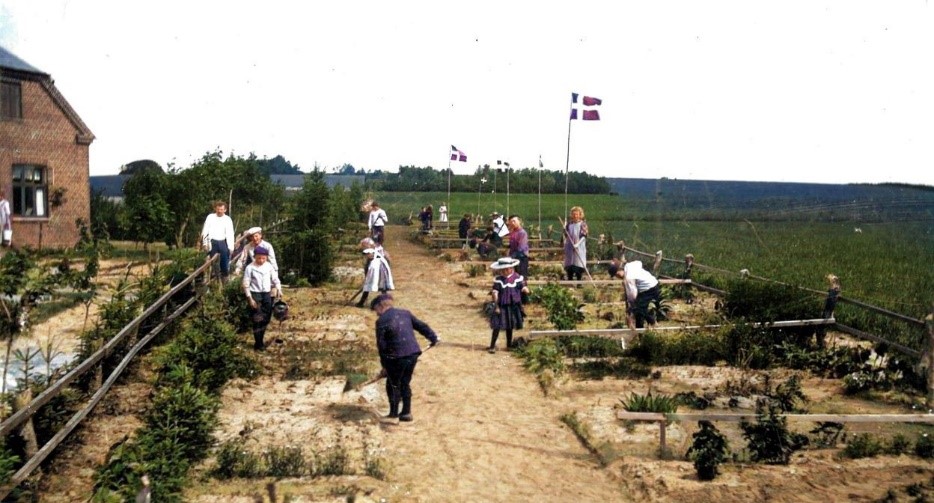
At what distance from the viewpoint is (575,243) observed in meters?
17.6

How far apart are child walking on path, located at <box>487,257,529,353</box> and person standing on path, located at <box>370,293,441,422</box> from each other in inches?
130

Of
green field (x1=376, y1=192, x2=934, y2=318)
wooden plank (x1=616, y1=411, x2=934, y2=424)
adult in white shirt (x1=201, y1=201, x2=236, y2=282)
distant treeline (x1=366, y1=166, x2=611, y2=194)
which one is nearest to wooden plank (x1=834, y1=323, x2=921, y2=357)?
green field (x1=376, y1=192, x2=934, y2=318)

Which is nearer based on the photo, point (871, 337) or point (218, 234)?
point (871, 337)

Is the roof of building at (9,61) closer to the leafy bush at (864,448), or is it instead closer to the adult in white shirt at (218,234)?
the adult in white shirt at (218,234)

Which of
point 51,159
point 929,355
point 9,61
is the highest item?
point 9,61

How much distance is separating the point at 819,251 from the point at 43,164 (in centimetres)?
2221

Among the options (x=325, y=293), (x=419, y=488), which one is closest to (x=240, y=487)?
(x=419, y=488)

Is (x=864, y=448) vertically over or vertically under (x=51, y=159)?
under

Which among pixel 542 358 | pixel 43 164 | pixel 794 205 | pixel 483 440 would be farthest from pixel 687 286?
pixel 794 205

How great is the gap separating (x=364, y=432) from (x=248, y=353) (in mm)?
3953

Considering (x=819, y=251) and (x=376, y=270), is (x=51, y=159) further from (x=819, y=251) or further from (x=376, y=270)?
(x=819, y=251)

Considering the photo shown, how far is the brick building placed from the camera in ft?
72.1

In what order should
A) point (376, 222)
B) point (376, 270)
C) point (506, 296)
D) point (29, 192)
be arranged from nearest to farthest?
point (506, 296) → point (376, 270) → point (376, 222) → point (29, 192)

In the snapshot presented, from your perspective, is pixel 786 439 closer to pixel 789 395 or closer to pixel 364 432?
pixel 789 395
